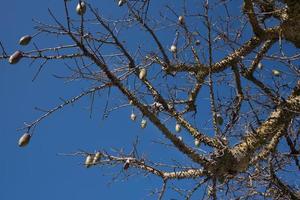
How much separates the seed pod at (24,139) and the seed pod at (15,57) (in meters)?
0.58

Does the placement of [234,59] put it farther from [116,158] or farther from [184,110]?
[116,158]

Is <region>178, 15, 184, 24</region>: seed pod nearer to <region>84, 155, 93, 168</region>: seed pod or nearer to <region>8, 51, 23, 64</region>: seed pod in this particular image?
<region>84, 155, 93, 168</region>: seed pod

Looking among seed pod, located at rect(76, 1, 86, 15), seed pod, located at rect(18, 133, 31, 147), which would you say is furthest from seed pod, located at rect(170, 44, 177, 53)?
seed pod, located at rect(18, 133, 31, 147)

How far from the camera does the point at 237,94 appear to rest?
557 cm

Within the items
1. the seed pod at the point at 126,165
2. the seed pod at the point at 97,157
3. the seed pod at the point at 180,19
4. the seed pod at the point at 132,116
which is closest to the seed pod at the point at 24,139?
the seed pod at the point at 97,157

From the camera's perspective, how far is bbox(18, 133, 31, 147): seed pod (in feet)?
9.99

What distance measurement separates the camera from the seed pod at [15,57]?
2679 millimetres

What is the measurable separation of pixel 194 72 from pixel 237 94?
2.01ft

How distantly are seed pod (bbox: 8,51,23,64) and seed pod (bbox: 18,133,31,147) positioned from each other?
0.58 m

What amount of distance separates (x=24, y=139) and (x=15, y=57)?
0.63 meters

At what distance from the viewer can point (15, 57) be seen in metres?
2.70

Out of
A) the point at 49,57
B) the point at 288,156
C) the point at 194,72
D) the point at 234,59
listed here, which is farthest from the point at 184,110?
the point at 49,57

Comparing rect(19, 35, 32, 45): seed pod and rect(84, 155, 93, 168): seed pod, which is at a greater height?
rect(19, 35, 32, 45): seed pod

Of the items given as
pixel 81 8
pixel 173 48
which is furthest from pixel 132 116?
pixel 81 8
